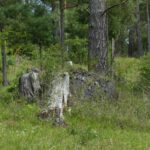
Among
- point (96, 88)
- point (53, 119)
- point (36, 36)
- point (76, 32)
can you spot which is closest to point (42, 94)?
point (96, 88)

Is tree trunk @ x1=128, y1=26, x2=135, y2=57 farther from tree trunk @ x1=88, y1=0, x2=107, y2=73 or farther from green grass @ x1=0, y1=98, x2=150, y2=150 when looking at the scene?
green grass @ x1=0, y1=98, x2=150, y2=150

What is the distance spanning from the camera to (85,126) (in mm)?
10008

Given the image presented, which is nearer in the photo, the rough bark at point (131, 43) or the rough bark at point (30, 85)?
the rough bark at point (30, 85)

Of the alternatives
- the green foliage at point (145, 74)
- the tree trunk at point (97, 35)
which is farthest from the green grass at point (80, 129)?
the tree trunk at point (97, 35)

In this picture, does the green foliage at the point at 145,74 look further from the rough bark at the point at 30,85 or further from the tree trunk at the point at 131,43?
the tree trunk at the point at 131,43

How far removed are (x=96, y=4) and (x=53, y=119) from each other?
19.4 feet

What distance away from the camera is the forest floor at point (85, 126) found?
767cm

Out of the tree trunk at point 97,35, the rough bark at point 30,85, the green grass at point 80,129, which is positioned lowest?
the green grass at point 80,129

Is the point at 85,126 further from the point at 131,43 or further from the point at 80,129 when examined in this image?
the point at 131,43

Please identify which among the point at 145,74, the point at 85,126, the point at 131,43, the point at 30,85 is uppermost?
the point at 131,43

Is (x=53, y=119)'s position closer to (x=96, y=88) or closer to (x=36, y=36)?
(x=96, y=88)

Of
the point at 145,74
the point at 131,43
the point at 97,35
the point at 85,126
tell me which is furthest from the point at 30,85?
the point at 131,43

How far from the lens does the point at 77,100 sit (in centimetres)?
1157

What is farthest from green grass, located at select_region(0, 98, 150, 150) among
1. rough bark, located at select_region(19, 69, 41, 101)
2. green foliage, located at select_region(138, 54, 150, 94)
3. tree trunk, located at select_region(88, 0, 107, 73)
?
tree trunk, located at select_region(88, 0, 107, 73)
